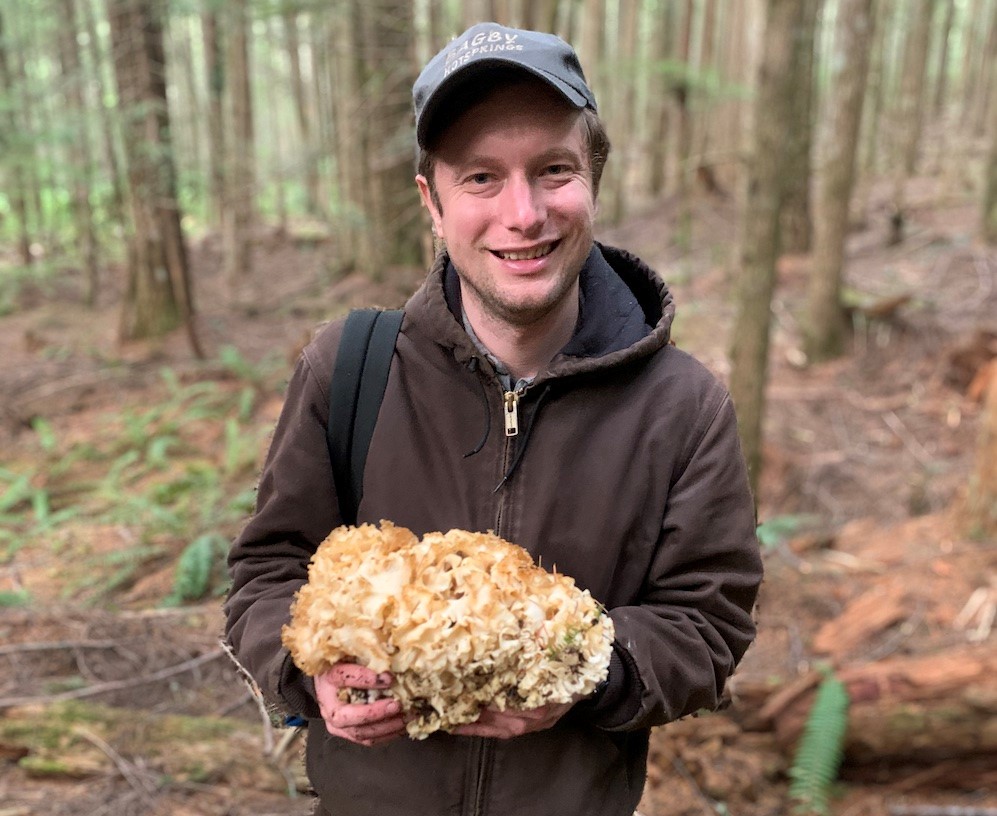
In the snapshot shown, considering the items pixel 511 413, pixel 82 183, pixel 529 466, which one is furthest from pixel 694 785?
pixel 82 183

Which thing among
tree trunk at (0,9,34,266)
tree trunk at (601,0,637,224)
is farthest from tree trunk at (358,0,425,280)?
tree trunk at (601,0,637,224)

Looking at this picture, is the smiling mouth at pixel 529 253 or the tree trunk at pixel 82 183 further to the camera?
the tree trunk at pixel 82 183

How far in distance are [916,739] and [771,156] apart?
13.1ft

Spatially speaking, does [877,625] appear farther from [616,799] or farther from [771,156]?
[616,799]

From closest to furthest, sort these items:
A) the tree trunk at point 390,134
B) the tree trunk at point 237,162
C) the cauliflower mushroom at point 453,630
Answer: the cauliflower mushroom at point 453,630 < the tree trunk at point 390,134 < the tree trunk at point 237,162

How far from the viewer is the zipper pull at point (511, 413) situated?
75.0 inches

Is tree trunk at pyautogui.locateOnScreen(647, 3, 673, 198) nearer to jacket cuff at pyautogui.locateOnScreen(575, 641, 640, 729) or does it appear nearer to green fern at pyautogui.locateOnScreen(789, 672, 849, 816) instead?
green fern at pyautogui.locateOnScreen(789, 672, 849, 816)

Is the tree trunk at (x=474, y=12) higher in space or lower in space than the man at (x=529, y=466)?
higher

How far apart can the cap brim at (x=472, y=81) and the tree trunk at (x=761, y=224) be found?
168 inches

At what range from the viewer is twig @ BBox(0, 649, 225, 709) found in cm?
388

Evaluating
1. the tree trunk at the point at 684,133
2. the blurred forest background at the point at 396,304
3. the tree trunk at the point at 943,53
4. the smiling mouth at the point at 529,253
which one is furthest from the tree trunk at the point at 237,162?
the tree trunk at the point at 943,53

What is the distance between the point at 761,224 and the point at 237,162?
435 inches

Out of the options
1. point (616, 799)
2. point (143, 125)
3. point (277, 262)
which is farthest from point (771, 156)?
point (277, 262)

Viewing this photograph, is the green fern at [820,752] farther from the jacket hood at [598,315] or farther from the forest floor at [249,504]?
the jacket hood at [598,315]
